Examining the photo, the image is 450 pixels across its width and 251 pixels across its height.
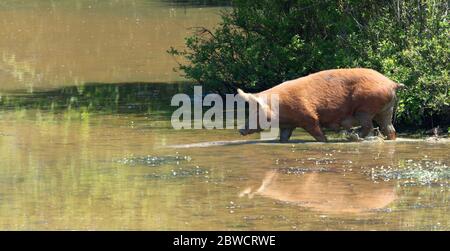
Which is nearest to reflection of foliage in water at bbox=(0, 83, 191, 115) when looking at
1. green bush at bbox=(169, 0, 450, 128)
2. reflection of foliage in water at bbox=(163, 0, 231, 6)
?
green bush at bbox=(169, 0, 450, 128)

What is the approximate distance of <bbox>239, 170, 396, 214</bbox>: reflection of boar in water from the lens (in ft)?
42.4

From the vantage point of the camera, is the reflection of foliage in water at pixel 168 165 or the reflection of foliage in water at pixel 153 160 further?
the reflection of foliage in water at pixel 153 160

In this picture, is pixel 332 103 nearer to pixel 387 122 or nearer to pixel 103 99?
pixel 387 122

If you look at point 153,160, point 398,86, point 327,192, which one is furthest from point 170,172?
point 398,86

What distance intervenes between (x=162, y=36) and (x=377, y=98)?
14.7 m

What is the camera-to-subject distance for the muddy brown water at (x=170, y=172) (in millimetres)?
12414

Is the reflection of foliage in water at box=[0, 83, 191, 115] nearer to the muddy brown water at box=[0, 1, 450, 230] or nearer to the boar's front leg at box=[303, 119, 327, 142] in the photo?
the muddy brown water at box=[0, 1, 450, 230]

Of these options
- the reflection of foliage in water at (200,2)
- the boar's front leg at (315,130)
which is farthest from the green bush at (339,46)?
the reflection of foliage in water at (200,2)

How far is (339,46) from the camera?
19281 mm

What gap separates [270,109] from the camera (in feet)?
56.0

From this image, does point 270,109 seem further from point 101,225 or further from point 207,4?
point 207,4

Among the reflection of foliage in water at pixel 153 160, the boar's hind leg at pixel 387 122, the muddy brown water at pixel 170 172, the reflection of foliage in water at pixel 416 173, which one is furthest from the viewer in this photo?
the boar's hind leg at pixel 387 122

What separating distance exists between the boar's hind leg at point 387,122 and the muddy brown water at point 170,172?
21 cm

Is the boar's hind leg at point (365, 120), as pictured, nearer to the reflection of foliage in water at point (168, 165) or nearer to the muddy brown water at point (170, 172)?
the muddy brown water at point (170, 172)
